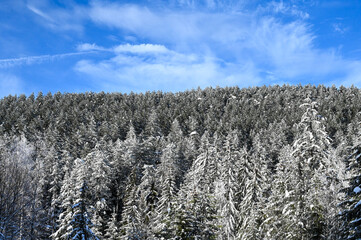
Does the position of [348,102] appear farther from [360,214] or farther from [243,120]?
[360,214]

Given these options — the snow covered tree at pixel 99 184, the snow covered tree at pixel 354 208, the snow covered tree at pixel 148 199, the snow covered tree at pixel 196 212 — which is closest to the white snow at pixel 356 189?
the snow covered tree at pixel 354 208

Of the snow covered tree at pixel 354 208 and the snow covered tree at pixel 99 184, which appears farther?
the snow covered tree at pixel 99 184

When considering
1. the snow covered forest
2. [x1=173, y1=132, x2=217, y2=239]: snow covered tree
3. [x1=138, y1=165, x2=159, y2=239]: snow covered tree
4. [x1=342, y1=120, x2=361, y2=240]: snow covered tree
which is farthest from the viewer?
[x1=138, y1=165, x2=159, y2=239]: snow covered tree

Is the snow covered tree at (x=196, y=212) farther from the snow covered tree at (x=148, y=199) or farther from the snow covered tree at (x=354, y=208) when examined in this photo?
the snow covered tree at (x=148, y=199)

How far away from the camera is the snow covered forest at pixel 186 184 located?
47.8 feet

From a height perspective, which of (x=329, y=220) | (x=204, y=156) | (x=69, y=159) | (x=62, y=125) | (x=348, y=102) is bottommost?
(x=329, y=220)

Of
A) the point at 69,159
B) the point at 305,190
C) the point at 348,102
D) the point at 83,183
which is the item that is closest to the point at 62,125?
the point at 69,159

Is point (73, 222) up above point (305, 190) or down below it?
below

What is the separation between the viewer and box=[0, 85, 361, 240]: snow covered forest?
14570 millimetres

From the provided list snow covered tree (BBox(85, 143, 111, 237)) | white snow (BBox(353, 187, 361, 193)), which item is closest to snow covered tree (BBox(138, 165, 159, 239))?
snow covered tree (BBox(85, 143, 111, 237))

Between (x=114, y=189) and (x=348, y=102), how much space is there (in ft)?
429

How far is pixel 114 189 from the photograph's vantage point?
179 ft

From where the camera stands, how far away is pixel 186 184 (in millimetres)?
39406

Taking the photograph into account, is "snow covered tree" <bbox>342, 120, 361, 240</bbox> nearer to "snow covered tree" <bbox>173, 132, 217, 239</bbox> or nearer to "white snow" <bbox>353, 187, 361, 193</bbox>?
→ "white snow" <bbox>353, 187, 361, 193</bbox>
